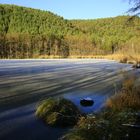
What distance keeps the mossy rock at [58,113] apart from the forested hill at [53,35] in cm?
8115

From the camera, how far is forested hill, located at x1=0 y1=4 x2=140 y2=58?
10706 cm

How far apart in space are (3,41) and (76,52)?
31.3m

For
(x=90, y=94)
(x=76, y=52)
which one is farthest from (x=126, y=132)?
(x=76, y=52)

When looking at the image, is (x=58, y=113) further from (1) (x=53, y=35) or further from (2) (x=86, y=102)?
(1) (x=53, y=35)

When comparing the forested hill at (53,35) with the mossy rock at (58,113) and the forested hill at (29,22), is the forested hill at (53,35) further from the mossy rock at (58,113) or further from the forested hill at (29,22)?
the mossy rock at (58,113)

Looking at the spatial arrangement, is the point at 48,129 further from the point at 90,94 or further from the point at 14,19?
the point at 14,19

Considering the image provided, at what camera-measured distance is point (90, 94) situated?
609 inches

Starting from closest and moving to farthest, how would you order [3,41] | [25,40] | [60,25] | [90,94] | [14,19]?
[90,94] → [3,41] → [25,40] → [14,19] → [60,25]

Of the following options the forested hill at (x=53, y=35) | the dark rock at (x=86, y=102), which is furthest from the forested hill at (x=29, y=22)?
the dark rock at (x=86, y=102)

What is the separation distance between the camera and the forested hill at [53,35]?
107062 millimetres

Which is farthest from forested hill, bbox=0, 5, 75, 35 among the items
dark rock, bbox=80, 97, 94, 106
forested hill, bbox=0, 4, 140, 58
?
dark rock, bbox=80, 97, 94, 106

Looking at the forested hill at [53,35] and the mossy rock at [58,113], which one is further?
the forested hill at [53,35]

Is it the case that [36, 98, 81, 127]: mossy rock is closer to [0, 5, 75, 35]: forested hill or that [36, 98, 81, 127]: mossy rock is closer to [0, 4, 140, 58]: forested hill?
[0, 4, 140, 58]: forested hill

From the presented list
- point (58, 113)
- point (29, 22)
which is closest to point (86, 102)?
point (58, 113)
